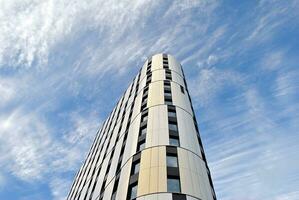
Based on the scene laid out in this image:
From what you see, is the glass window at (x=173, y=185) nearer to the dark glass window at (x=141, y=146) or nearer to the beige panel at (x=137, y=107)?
the dark glass window at (x=141, y=146)

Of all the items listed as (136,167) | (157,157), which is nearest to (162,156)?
(157,157)

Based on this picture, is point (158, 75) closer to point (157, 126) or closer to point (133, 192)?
point (157, 126)

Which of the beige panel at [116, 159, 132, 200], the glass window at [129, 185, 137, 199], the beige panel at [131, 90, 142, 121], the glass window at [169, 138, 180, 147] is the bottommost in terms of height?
the glass window at [129, 185, 137, 199]

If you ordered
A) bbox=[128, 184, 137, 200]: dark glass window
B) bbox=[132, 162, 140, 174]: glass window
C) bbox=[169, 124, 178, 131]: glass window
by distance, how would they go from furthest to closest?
1. bbox=[169, 124, 178, 131]: glass window
2. bbox=[132, 162, 140, 174]: glass window
3. bbox=[128, 184, 137, 200]: dark glass window

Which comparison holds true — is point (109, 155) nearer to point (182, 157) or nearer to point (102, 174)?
point (102, 174)

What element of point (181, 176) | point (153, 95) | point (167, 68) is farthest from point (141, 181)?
point (167, 68)

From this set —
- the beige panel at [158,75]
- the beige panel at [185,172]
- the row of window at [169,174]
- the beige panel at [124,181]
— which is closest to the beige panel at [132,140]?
the beige panel at [124,181]

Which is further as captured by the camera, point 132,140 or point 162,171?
point 132,140

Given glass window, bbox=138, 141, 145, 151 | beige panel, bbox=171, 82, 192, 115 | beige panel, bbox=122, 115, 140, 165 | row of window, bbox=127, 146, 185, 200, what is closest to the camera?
row of window, bbox=127, 146, 185, 200

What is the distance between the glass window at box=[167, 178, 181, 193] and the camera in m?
28.7

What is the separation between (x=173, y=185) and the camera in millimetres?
29344

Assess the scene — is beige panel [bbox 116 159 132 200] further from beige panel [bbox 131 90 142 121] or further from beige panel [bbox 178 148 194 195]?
beige panel [bbox 131 90 142 121]

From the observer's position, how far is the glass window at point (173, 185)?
94.3 feet

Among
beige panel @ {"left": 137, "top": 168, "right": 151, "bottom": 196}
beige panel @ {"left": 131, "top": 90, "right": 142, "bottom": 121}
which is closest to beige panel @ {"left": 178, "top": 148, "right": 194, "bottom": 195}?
beige panel @ {"left": 137, "top": 168, "right": 151, "bottom": 196}
